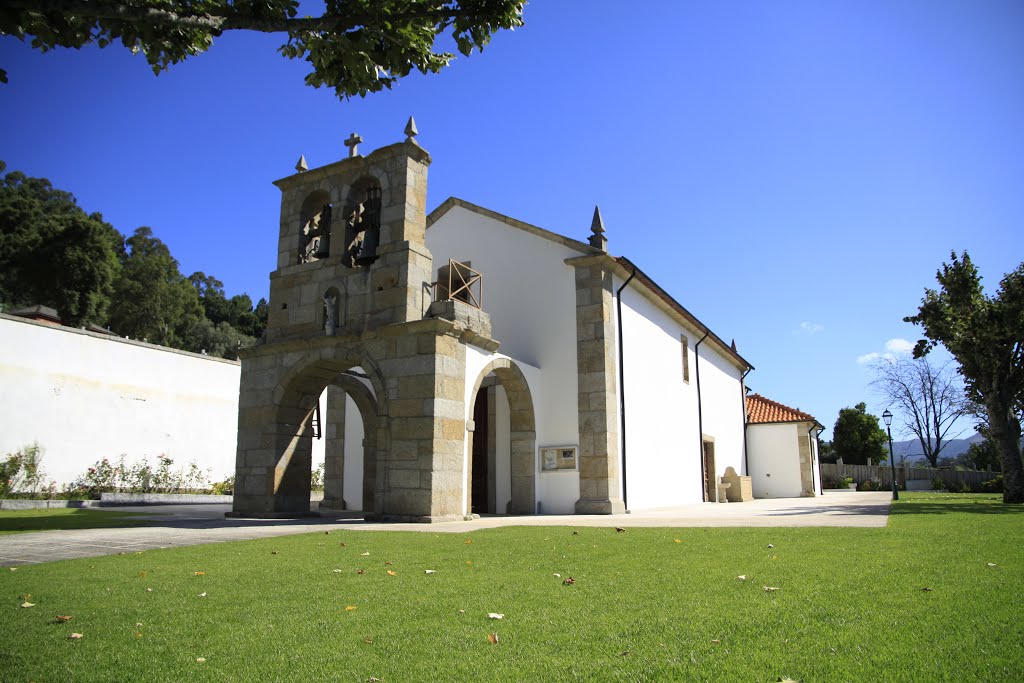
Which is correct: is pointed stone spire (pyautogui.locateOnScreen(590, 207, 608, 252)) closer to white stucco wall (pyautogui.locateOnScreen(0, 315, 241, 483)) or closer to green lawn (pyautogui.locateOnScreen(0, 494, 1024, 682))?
green lawn (pyautogui.locateOnScreen(0, 494, 1024, 682))

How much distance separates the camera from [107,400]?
21062 millimetres

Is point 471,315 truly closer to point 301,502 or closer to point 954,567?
point 301,502

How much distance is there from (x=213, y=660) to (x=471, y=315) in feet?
34.4

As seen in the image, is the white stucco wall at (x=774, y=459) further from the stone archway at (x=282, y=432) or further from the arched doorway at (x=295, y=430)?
the stone archway at (x=282, y=432)

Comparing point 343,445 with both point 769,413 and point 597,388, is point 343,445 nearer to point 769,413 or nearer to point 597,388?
point 597,388

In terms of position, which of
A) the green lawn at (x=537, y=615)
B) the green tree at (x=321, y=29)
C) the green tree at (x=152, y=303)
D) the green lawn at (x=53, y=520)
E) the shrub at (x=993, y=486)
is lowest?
the shrub at (x=993, y=486)

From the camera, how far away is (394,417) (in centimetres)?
1252

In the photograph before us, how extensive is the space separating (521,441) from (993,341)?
13.0m

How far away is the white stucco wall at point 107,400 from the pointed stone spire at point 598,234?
15.3 m

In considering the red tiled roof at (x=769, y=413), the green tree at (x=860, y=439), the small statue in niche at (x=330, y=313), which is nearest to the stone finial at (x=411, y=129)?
the small statue in niche at (x=330, y=313)

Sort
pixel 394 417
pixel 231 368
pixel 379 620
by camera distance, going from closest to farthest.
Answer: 1. pixel 379 620
2. pixel 394 417
3. pixel 231 368

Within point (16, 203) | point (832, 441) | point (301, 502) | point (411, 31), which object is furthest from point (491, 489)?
point (832, 441)

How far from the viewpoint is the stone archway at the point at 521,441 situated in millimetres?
15500

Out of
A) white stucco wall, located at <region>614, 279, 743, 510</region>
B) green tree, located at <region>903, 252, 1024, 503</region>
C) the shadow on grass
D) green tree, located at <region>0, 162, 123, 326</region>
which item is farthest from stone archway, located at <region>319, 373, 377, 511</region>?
green tree, located at <region>0, 162, 123, 326</region>
